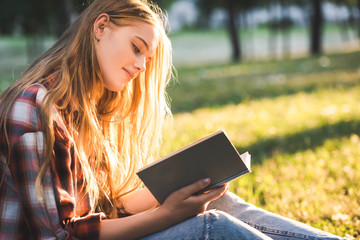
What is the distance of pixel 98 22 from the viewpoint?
191 cm

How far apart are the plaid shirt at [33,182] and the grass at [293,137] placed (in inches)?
63.0

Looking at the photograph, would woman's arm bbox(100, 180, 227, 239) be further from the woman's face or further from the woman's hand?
the woman's face

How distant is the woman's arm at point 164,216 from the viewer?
175 cm

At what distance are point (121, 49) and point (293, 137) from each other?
120 inches

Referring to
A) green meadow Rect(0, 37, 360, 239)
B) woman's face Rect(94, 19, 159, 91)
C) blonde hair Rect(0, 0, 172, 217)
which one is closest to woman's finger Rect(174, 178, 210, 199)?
blonde hair Rect(0, 0, 172, 217)

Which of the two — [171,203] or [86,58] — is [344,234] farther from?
[86,58]

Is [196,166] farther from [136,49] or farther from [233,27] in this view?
[233,27]

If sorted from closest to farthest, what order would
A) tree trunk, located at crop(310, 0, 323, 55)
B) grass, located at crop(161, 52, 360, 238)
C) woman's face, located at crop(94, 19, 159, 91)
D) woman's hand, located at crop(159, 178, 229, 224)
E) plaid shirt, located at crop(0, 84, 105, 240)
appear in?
plaid shirt, located at crop(0, 84, 105, 240)
woman's hand, located at crop(159, 178, 229, 224)
woman's face, located at crop(94, 19, 159, 91)
grass, located at crop(161, 52, 360, 238)
tree trunk, located at crop(310, 0, 323, 55)

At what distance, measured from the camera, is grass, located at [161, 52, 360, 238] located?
9.61ft

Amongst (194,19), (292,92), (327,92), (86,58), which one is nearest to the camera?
(86,58)

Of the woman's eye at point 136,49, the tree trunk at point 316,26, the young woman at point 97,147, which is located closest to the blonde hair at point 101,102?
the young woman at point 97,147

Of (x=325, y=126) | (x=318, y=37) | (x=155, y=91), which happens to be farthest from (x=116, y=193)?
(x=318, y=37)

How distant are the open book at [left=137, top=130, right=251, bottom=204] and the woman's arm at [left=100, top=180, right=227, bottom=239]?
0.14 ft

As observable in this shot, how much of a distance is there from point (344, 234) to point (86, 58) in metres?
1.68
